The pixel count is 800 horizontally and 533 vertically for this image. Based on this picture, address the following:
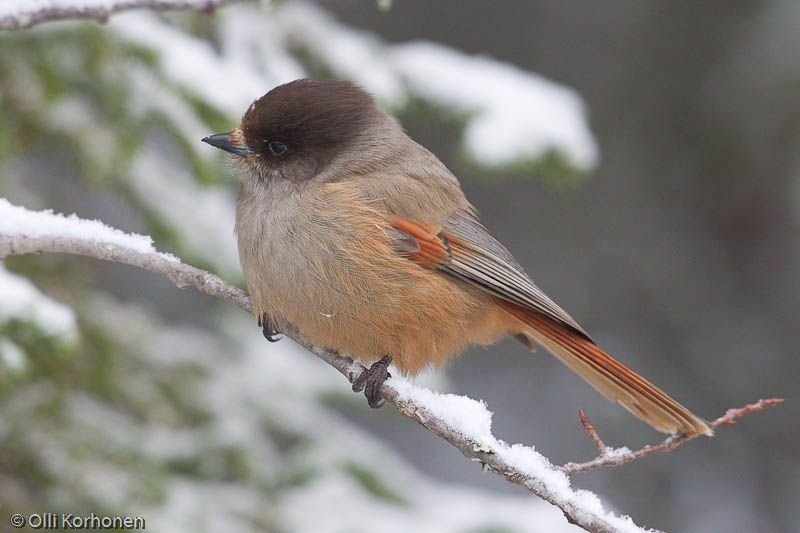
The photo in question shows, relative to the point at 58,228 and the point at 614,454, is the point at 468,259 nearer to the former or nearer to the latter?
the point at 614,454

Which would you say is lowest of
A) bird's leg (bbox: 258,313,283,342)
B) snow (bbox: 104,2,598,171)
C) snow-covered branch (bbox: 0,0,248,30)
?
bird's leg (bbox: 258,313,283,342)

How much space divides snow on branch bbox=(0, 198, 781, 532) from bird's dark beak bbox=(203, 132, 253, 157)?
0.76m

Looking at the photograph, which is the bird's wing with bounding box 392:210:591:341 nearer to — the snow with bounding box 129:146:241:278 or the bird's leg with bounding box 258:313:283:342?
the bird's leg with bounding box 258:313:283:342

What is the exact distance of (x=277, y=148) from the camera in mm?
4199

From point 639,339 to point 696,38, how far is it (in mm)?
2651

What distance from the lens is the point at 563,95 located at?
4.82 m

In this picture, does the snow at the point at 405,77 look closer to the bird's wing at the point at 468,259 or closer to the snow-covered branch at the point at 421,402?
the bird's wing at the point at 468,259

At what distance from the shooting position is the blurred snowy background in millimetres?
4102

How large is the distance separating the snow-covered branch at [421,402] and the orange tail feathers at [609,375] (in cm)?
105

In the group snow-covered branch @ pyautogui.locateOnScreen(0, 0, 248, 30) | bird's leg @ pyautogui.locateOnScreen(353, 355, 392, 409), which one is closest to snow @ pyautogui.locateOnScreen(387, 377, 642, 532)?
bird's leg @ pyautogui.locateOnScreen(353, 355, 392, 409)

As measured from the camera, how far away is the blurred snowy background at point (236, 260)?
4102 millimetres

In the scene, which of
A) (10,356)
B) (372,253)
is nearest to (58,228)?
(10,356)

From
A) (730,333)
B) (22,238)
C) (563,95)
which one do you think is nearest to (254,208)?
(22,238)

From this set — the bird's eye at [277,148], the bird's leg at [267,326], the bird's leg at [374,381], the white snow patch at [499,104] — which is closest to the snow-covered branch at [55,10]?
the bird's eye at [277,148]
